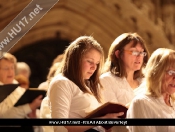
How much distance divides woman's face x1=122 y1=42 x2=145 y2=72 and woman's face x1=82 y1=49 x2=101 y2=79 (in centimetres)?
32

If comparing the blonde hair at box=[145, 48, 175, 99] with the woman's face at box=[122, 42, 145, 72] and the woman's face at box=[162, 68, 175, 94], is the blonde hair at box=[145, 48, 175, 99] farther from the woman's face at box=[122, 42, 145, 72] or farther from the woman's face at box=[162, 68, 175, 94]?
the woman's face at box=[122, 42, 145, 72]

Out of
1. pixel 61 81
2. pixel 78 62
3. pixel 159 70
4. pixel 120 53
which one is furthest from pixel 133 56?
pixel 61 81

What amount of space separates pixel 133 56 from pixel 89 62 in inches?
14.6

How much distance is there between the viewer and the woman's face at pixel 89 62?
103 inches

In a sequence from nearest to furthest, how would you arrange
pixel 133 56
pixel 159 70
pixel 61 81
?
pixel 61 81, pixel 159 70, pixel 133 56

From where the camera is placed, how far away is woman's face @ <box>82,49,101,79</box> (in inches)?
103

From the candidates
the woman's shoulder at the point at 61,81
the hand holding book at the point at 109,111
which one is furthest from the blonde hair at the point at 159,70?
the woman's shoulder at the point at 61,81

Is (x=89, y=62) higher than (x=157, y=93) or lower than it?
higher

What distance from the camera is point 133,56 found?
2879 millimetres

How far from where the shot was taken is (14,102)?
107 inches

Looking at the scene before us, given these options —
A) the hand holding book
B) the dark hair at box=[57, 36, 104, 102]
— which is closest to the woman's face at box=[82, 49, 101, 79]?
the dark hair at box=[57, 36, 104, 102]

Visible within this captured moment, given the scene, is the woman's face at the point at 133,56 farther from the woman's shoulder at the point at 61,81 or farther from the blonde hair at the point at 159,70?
the woman's shoulder at the point at 61,81

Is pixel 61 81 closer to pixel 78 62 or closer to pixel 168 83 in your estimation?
pixel 78 62

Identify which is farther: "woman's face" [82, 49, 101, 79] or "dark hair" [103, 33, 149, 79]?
"dark hair" [103, 33, 149, 79]
